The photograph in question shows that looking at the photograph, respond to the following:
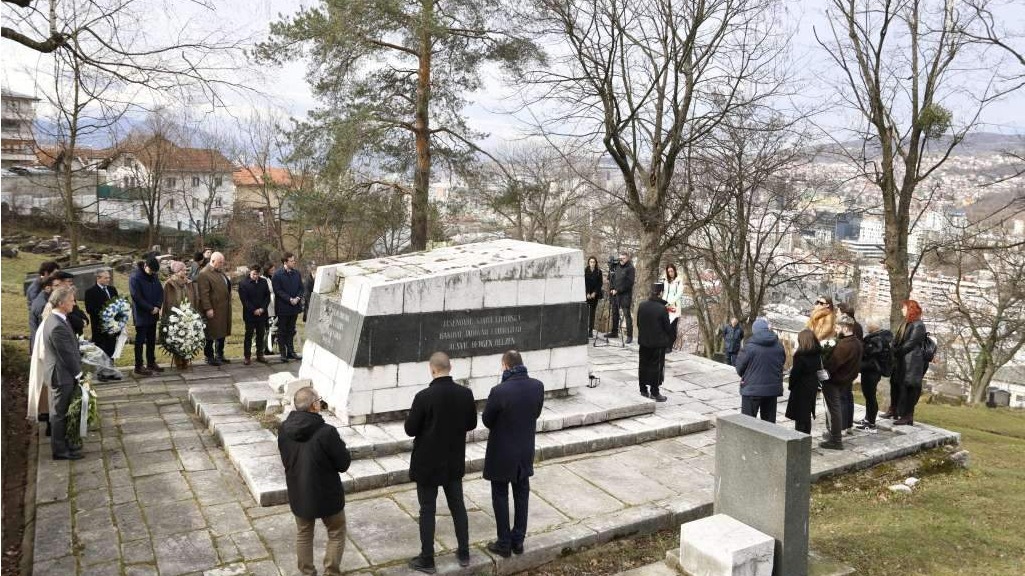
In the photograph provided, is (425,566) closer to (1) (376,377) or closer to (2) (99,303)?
(1) (376,377)

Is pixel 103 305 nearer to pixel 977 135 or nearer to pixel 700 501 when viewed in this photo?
pixel 700 501

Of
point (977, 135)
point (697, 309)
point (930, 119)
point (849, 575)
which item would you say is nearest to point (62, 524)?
point (849, 575)

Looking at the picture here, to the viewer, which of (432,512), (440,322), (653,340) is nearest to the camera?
(432,512)

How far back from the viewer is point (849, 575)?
5.60m

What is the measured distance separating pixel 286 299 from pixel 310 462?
22.4 feet

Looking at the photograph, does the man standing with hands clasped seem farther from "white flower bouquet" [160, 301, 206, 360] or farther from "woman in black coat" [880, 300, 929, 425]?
"woman in black coat" [880, 300, 929, 425]

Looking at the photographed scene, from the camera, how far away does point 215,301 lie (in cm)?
1076

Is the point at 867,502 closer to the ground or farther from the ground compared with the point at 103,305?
closer to the ground

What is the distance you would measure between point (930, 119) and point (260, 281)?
1294 cm

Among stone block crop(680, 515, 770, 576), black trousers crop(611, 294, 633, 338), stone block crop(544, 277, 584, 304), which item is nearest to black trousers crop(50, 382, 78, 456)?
stone block crop(544, 277, 584, 304)

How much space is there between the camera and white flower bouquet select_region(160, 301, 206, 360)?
10336 mm

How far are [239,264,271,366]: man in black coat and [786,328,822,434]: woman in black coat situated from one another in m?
7.45

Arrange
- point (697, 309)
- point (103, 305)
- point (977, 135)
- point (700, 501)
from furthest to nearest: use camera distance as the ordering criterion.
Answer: point (697, 309) < point (977, 135) < point (103, 305) < point (700, 501)

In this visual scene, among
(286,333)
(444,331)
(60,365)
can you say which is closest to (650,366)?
(444,331)
